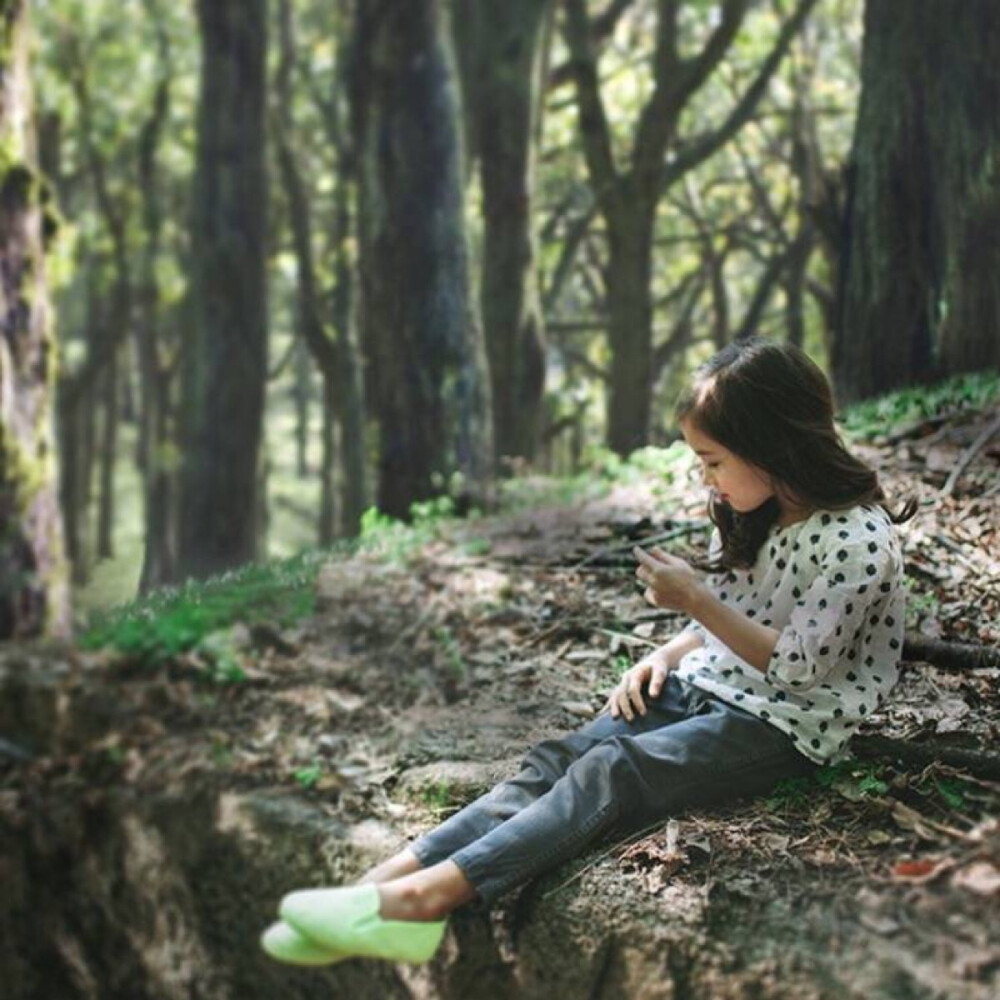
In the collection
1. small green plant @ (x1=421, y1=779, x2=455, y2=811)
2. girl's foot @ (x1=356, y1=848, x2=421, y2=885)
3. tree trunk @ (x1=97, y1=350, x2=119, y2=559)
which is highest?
girl's foot @ (x1=356, y1=848, x2=421, y2=885)

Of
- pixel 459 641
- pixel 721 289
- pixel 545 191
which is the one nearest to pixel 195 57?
pixel 545 191

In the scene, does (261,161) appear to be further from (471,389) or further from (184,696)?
(184,696)

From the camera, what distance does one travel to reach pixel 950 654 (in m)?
4.21

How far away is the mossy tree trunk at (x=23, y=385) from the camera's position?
3.61 metres

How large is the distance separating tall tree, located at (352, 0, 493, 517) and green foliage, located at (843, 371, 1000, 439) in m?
2.45

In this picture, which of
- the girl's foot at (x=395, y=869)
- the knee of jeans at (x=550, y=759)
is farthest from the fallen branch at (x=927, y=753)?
the girl's foot at (x=395, y=869)

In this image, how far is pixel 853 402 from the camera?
7848mm

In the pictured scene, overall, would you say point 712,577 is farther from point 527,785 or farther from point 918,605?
point 918,605

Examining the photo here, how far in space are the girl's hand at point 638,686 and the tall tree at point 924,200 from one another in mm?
4262

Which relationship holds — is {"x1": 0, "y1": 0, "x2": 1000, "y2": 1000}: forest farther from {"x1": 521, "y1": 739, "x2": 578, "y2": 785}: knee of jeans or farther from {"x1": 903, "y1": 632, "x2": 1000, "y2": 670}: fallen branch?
{"x1": 521, "y1": 739, "x2": 578, "y2": 785}: knee of jeans

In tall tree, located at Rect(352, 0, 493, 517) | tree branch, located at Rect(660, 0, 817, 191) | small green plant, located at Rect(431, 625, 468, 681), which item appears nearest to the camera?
small green plant, located at Rect(431, 625, 468, 681)

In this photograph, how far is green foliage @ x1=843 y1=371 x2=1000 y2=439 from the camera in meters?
6.67

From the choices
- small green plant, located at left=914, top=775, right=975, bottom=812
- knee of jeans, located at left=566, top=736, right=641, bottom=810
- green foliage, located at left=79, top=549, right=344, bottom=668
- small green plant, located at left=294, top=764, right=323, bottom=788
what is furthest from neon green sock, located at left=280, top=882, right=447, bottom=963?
small green plant, located at left=914, top=775, right=975, bottom=812

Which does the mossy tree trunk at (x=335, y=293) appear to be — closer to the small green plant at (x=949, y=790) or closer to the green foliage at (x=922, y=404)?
the green foliage at (x=922, y=404)
